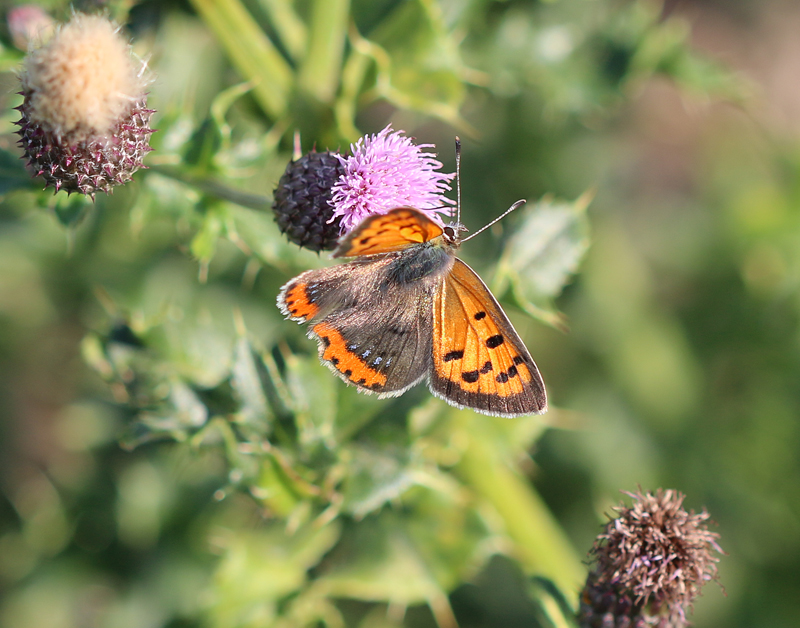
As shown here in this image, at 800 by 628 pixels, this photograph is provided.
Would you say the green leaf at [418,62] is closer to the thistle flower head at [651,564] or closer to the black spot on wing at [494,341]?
the black spot on wing at [494,341]

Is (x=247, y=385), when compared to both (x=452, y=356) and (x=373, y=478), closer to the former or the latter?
(x=373, y=478)

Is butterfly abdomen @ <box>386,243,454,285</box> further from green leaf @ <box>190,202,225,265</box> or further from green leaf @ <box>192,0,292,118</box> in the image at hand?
green leaf @ <box>192,0,292,118</box>

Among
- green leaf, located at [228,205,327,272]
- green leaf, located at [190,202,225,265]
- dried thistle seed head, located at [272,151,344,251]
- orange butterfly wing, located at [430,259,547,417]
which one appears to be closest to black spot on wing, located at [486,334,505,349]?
orange butterfly wing, located at [430,259,547,417]

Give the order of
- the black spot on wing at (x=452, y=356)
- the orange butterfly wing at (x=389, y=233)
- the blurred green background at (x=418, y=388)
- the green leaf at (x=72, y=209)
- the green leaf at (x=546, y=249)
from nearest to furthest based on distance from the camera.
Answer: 1. the orange butterfly wing at (x=389, y=233)
2. the black spot on wing at (x=452, y=356)
3. the green leaf at (x=72, y=209)
4. the blurred green background at (x=418, y=388)
5. the green leaf at (x=546, y=249)

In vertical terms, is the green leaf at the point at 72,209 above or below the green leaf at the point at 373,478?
above

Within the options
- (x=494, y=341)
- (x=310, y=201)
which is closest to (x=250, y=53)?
(x=310, y=201)

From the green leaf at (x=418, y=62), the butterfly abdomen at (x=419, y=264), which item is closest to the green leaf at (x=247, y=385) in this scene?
the butterfly abdomen at (x=419, y=264)

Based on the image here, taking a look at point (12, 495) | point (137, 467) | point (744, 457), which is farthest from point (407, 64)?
point (12, 495)

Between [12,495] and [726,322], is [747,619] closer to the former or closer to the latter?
[726,322]
